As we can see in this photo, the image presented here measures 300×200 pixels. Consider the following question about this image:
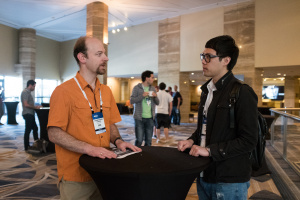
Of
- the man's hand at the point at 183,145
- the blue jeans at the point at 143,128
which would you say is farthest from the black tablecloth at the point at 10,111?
the man's hand at the point at 183,145

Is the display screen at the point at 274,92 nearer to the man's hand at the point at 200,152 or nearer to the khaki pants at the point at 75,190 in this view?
the man's hand at the point at 200,152

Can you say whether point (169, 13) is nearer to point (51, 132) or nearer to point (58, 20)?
point (58, 20)

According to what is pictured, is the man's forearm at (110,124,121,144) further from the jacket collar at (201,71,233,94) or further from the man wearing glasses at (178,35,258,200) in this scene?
the jacket collar at (201,71,233,94)

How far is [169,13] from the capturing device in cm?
1287

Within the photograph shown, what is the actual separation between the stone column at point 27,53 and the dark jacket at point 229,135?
54.7 feet

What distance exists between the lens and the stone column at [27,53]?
51.3 ft

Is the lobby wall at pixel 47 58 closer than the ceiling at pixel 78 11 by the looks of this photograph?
No

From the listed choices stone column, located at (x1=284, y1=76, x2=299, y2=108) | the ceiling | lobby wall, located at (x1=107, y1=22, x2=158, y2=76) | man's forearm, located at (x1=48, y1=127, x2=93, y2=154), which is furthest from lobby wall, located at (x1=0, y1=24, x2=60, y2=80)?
stone column, located at (x1=284, y1=76, x2=299, y2=108)

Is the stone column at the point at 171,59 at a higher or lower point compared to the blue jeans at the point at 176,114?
higher

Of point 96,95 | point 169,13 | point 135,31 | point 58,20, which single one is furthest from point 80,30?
point 96,95

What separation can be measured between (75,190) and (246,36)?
11421 mm

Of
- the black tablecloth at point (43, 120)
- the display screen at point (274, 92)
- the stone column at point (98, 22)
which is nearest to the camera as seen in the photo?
the black tablecloth at point (43, 120)

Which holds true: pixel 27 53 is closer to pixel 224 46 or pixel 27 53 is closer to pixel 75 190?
pixel 75 190

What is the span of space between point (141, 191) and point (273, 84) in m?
22.7
